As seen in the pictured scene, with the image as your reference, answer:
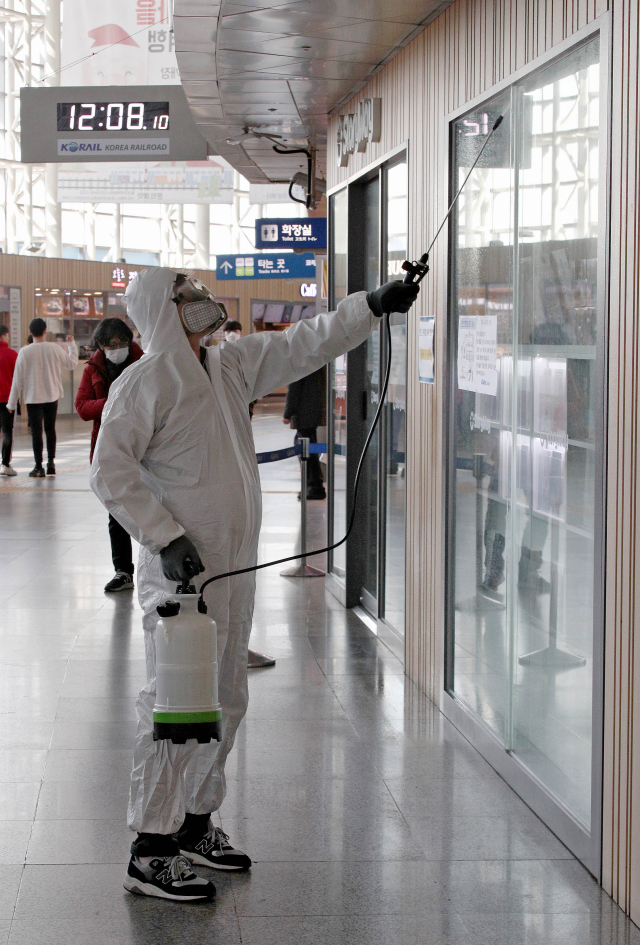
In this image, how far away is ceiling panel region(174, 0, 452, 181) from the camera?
4.04m

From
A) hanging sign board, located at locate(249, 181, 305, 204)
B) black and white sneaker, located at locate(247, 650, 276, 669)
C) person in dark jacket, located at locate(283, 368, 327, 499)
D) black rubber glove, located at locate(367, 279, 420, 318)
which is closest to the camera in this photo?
black rubber glove, located at locate(367, 279, 420, 318)

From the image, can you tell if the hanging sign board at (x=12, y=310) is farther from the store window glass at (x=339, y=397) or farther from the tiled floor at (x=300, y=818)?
the tiled floor at (x=300, y=818)

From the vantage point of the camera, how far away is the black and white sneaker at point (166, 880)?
2.69 meters

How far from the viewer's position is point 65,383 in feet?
68.4

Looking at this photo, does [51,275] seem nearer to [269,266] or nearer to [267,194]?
[267,194]

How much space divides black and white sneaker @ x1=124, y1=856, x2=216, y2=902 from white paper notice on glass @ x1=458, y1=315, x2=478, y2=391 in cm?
195

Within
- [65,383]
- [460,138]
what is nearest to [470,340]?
[460,138]

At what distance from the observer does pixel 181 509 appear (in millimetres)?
2764

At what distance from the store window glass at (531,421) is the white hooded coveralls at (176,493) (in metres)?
0.93

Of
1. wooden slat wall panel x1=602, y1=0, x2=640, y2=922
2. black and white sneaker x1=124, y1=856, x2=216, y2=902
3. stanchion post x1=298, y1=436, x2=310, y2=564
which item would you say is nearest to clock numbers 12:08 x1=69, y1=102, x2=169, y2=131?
stanchion post x1=298, y1=436, x2=310, y2=564

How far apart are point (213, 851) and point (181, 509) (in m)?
0.98

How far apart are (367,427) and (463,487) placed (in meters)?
2.02

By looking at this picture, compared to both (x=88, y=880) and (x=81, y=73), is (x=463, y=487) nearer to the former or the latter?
(x=88, y=880)

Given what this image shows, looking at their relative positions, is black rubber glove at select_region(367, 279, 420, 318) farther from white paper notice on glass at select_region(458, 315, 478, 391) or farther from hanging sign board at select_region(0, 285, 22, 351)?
hanging sign board at select_region(0, 285, 22, 351)
